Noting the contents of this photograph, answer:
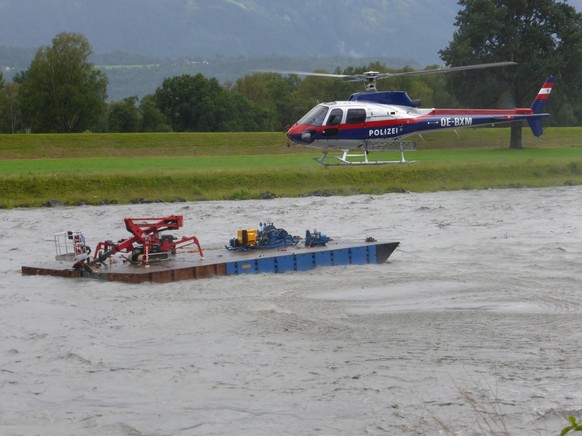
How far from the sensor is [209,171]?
46656 millimetres

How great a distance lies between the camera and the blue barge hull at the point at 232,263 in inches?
943

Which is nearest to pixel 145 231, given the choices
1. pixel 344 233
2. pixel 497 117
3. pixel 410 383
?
pixel 344 233

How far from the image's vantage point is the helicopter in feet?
107

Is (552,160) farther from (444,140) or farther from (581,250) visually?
(581,250)

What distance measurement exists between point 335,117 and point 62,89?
180ft

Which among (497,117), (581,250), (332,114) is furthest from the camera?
(497,117)

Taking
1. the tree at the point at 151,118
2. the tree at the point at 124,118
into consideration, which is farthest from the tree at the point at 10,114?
the tree at the point at 151,118

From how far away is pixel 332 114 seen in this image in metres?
32.8

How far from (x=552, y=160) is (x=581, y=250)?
26.9 m

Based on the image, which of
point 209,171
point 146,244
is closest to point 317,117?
point 146,244

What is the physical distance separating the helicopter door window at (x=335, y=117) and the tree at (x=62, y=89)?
54.0 meters

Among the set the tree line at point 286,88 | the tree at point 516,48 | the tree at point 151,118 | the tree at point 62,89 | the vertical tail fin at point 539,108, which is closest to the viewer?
the vertical tail fin at point 539,108

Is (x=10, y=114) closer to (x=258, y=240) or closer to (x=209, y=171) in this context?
(x=209, y=171)

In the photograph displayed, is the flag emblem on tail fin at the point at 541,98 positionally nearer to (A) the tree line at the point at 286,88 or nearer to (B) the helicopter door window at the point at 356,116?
(B) the helicopter door window at the point at 356,116
